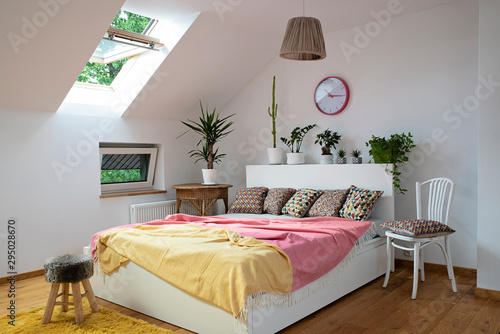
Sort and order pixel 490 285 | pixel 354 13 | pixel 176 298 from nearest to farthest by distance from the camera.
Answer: pixel 176 298 < pixel 490 285 < pixel 354 13

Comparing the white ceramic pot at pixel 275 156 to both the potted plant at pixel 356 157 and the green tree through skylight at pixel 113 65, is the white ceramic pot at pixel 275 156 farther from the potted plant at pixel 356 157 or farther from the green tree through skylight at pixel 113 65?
the green tree through skylight at pixel 113 65

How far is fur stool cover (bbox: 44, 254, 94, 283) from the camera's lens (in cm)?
286

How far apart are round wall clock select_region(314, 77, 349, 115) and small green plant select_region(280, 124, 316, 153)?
272mm

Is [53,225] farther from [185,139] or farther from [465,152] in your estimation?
[465,152]

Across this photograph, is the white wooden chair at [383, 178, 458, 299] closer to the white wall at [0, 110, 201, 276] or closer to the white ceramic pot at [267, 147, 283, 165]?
Answer: the white ceramic pot at [267, 147, 283, 165]

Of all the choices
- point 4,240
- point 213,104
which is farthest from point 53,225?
point 213,104

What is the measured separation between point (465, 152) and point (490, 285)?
1269 mm

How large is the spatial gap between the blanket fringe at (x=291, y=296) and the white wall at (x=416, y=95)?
1.11 meters

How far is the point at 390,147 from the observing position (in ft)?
13.7

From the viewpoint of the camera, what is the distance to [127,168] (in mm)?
5293

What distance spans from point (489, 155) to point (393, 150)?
971mm

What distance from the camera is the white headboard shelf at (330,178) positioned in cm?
427

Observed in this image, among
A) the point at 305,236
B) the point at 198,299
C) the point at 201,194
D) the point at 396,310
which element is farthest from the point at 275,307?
the point at 201,194

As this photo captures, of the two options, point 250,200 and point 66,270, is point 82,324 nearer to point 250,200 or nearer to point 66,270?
point 66,270
